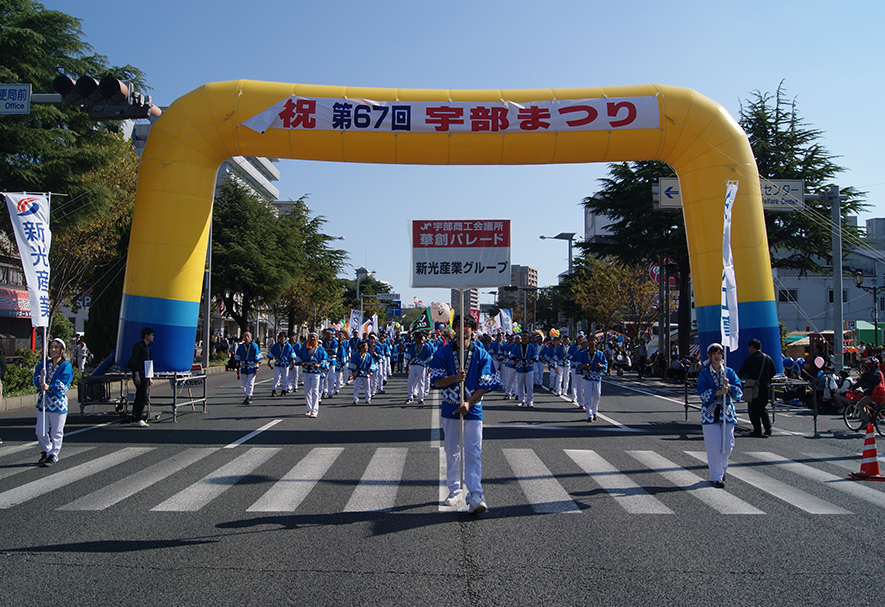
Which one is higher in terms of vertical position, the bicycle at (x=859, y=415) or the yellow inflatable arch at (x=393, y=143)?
the yellow inflatable arch at (x=393, y=143)

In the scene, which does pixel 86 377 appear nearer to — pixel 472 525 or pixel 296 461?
pixel 296 461

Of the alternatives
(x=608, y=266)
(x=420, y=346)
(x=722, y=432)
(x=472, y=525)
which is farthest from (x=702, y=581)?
(x=608, y=266)

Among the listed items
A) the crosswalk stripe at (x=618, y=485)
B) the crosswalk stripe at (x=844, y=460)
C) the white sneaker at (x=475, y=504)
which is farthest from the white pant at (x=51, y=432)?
the crosswalk stripe at (x=844, y=460)

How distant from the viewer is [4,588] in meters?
4.29

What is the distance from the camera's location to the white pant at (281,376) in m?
18.8

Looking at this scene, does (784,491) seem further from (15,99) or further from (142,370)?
(15,99)

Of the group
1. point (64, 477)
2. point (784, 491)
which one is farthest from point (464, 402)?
point (64, 477)

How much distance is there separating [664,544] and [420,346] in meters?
12.5

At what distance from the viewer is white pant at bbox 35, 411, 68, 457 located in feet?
27.3

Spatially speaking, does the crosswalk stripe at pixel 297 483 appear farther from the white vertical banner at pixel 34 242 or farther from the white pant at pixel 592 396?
the white pant at pixel 592 396

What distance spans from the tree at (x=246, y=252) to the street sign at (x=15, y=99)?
75.8ft

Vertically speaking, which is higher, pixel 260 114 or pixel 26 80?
pixel 26 80

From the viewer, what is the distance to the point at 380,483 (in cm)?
750

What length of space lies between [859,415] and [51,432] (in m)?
14.0
